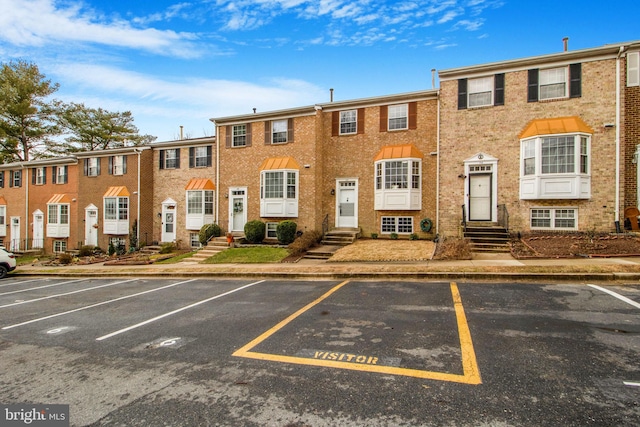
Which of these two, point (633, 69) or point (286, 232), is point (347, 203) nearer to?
point (286, 232)

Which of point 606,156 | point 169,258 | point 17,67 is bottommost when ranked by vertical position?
point 169,258

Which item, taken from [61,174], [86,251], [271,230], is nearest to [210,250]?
[271,230]

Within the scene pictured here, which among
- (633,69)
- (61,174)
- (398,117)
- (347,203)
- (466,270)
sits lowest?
(466,270)

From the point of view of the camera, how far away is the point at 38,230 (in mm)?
28125

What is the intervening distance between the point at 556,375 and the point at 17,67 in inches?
1822

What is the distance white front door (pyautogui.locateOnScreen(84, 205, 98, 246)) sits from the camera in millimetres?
24906

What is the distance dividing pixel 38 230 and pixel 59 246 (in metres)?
2.93

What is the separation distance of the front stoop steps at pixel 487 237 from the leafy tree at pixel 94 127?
A: 37.2 m

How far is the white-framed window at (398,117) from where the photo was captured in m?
17.3

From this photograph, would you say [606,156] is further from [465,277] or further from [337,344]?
[337,344]

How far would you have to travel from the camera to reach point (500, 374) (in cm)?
378

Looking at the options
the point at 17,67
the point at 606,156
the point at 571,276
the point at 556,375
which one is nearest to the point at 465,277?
the point at 571,276

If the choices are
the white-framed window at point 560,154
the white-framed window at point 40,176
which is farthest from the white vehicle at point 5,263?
the white-framed window at point 560,154

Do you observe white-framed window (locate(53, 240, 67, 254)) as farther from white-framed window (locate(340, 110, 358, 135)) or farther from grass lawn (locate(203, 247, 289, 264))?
white-framed window (locate(340, 110, 358, 135))
